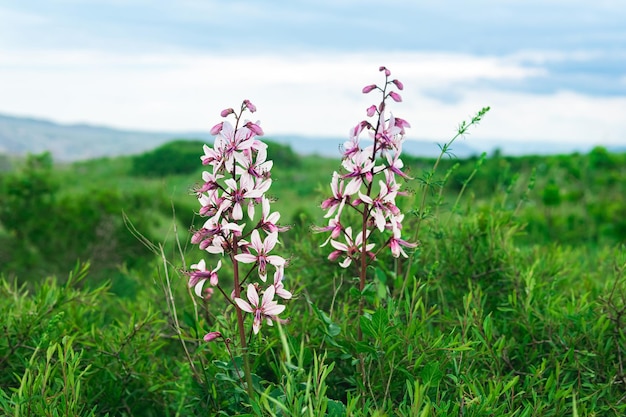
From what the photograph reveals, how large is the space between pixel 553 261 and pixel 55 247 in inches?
290

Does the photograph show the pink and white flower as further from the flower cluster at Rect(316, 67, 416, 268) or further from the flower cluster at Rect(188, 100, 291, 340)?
the flower cluster at Rect(316, 67, 416, 268)

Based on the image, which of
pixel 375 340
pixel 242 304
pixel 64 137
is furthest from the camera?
pixel 64 137

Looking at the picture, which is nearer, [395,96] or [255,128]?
[255,128]

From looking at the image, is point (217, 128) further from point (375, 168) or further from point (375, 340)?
point (375, 340)

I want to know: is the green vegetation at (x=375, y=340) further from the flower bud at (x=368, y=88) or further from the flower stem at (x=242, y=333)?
the flower bud at (x=368, y=88)

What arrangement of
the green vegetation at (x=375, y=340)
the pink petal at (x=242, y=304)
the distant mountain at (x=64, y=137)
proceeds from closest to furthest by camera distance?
1. the pink petal at (x=242, y=304)
2. the green vegetation at (x=375, y=340)
3. the distant mountain at (x=64, y=137)

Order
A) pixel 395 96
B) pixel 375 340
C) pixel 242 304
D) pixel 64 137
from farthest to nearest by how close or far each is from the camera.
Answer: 1. pixel 64 137
2. pixel 375 340
3. pixel 395 96
4. pixel 242 304

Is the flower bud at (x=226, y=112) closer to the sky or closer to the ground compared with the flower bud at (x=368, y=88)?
closer to the ground

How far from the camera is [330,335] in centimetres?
242

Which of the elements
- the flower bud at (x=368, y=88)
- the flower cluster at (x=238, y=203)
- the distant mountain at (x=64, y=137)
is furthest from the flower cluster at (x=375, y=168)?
the distant mountain at (x=64, y=137)

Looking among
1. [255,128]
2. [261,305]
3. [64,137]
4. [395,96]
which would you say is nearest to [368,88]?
[395,96]

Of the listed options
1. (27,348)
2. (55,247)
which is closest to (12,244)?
(55,247)

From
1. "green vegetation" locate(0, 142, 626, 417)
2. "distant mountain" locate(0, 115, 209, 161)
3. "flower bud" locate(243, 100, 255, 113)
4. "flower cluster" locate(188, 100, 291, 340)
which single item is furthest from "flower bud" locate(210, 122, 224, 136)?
"distant mountain" locate(0, 115, 209, 161)

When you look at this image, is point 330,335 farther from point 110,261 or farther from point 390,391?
point 110,261
